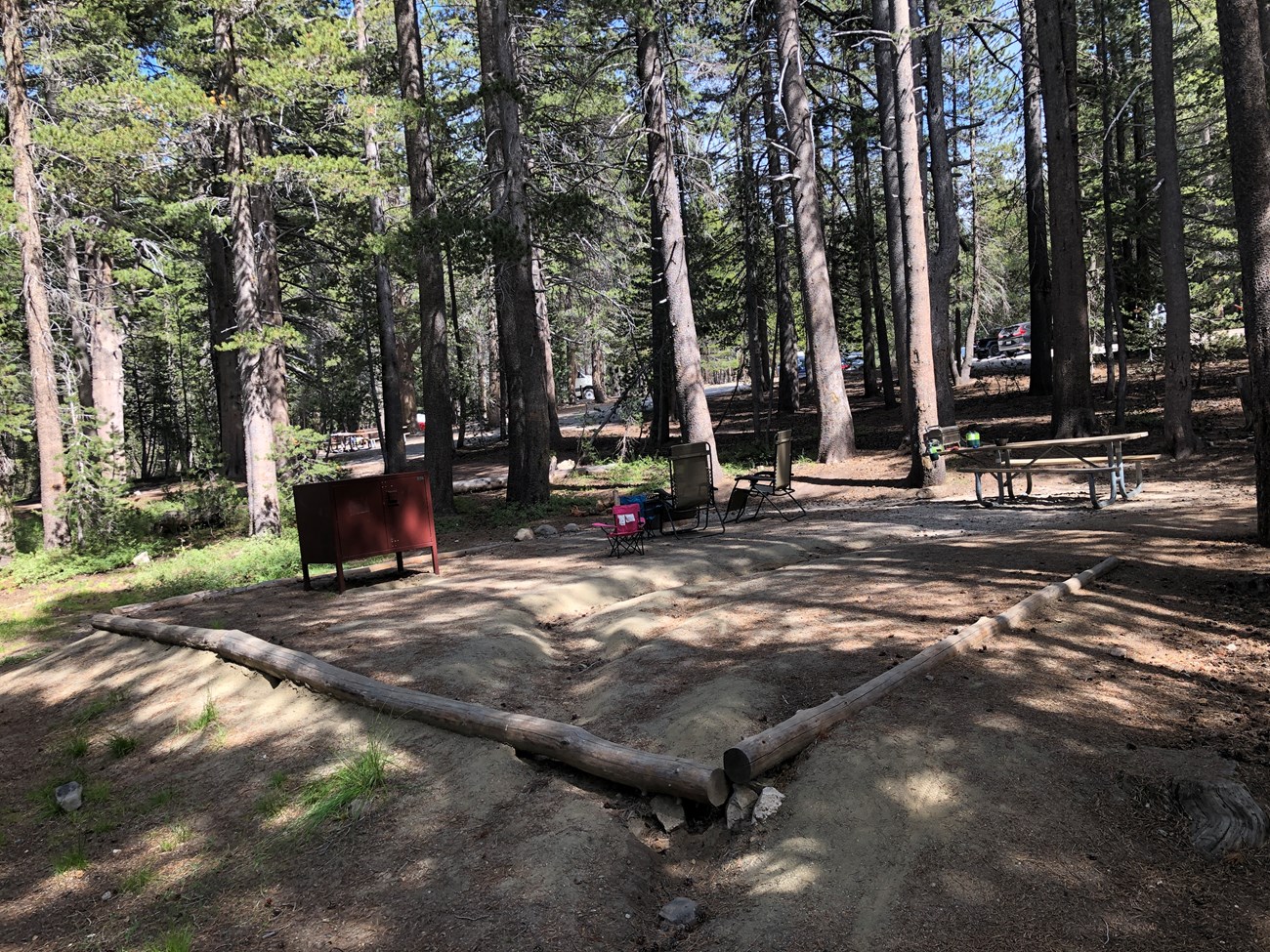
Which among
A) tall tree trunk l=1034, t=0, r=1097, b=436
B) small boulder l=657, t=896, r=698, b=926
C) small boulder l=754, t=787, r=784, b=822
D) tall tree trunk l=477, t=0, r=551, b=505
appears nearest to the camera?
small boulder l=657, t=896, r=698, b=926

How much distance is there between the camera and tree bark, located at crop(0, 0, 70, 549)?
14070mm

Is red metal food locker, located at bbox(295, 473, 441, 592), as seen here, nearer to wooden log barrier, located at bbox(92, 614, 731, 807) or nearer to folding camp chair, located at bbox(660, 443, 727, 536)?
wooden log barrier, located at bbox(92, 614, 731, 807)

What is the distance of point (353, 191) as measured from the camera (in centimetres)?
1398

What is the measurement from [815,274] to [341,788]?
1505cm

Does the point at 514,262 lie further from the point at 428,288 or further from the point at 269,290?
the point at 269,290

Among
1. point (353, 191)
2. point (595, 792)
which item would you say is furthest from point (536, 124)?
point (595, 792)

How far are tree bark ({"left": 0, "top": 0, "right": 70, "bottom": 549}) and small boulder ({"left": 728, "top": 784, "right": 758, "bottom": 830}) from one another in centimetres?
1549

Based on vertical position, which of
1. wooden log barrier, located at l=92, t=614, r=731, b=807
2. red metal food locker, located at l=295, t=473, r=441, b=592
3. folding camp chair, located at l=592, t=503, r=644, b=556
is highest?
red metal food locker, located at l=295, t=473, r=441, b=592

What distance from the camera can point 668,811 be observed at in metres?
4.26

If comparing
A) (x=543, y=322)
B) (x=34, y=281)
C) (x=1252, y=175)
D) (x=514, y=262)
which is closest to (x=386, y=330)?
(x=543, y=322)

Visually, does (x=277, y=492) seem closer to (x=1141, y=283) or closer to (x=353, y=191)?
(x=353, y=191)

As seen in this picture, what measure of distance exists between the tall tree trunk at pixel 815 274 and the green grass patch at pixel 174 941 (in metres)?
15.2

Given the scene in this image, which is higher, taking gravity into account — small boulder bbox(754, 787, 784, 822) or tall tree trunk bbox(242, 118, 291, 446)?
tall tree trunk bbox(242, 118, 291, 446)

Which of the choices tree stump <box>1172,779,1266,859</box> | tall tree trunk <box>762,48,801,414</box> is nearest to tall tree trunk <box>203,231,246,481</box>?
tall tree trunk <box>762,48,801,414</box>
